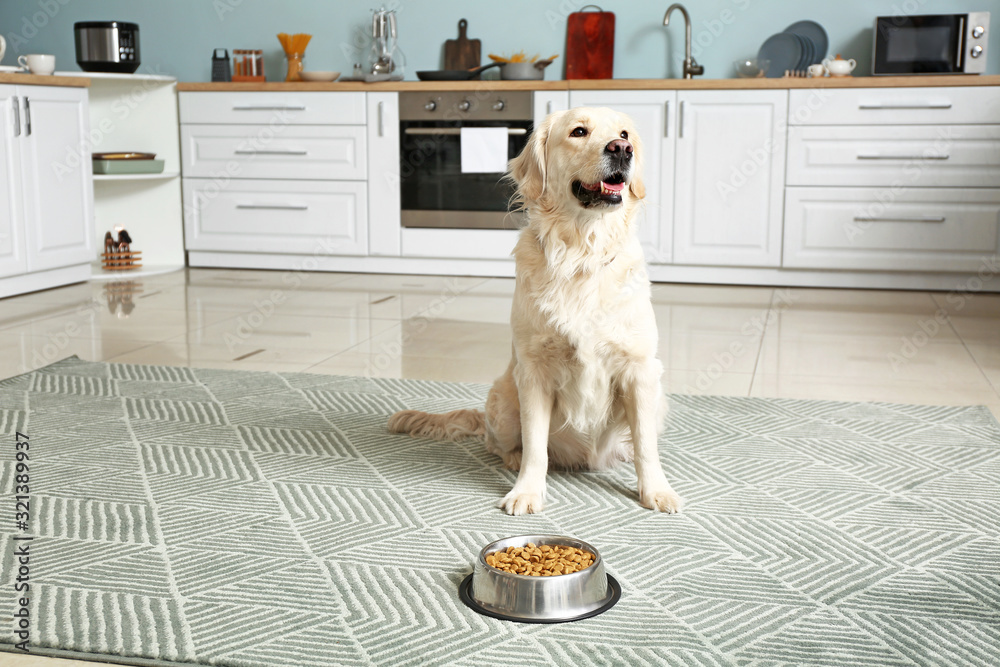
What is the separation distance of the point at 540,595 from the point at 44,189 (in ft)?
13.9

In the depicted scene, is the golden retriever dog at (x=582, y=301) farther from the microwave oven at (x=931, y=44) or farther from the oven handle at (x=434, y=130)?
the microwave oven at (x=931, y=44)

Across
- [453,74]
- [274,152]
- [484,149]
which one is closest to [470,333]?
[484,149]

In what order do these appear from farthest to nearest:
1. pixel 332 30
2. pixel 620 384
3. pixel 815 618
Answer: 1. pixel 332 30
2. pixel 620 384
3. pixel 815 618

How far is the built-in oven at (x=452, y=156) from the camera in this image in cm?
512

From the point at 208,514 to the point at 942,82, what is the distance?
162 inches

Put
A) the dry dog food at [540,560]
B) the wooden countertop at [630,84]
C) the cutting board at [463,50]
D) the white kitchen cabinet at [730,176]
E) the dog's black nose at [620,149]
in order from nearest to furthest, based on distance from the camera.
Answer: the dry dog food at [540,560] → the dog's black nose at [620,149] → the wooden countertop at [630,84] → the white kitchen cabinet at [730,176] → the cutting board at [463,50]

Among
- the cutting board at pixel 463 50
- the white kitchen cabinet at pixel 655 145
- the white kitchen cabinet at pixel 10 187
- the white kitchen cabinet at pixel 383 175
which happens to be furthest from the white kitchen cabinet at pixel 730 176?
the white kitchen cabinet at pixel 10 187

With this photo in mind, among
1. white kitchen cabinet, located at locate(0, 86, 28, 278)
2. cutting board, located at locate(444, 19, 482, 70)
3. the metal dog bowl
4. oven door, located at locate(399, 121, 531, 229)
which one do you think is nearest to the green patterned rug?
the metal dog bowl

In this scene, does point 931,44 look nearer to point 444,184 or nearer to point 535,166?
point 444,184

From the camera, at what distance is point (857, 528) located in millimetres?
1834

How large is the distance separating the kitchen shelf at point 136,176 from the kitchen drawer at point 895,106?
352 cm

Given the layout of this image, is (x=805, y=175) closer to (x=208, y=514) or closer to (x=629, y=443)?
(x=629, y=443)

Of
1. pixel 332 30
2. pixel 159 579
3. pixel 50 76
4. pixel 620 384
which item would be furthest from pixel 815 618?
pixel 332 30

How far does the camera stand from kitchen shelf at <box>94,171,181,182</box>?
209 inches
